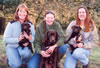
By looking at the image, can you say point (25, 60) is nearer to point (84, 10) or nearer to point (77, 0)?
point (84, 10)

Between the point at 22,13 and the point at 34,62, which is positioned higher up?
the point at 22,13

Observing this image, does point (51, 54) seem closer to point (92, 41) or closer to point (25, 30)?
point (25, 30)

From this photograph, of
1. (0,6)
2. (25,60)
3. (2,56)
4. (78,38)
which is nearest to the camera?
(78,38)

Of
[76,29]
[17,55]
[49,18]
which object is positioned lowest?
[17,55]

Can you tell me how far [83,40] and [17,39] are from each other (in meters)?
1.16

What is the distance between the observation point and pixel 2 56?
4535mm

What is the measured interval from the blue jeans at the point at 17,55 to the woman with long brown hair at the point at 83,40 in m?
0.72

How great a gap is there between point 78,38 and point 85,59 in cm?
38

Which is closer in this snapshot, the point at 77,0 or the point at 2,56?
the point at 2,56

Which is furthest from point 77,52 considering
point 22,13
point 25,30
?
point 22,13

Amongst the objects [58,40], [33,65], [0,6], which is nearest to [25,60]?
[33,65]

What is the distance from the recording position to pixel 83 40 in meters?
3.28

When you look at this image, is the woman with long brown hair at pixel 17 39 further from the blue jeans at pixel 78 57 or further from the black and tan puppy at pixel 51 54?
the blue jeans at pixel 78 57

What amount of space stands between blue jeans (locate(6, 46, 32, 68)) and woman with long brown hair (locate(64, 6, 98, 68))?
0.72 meters
